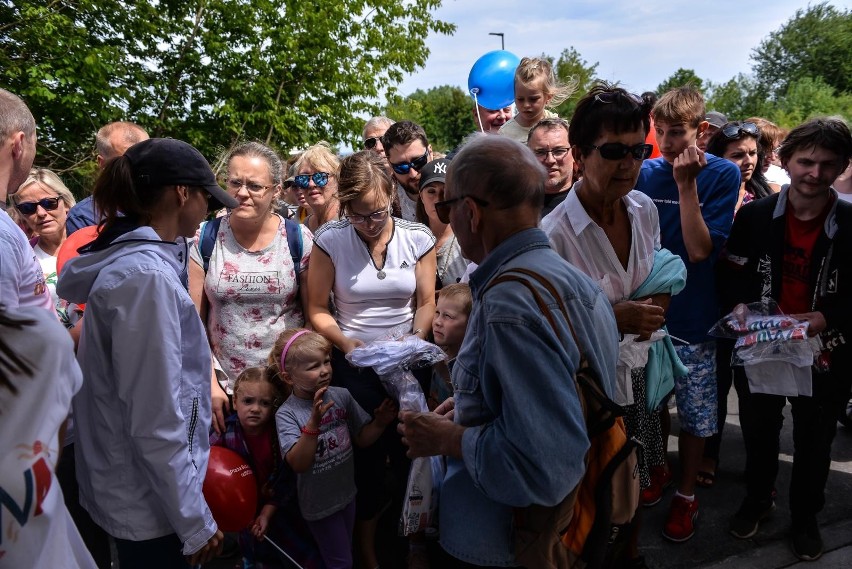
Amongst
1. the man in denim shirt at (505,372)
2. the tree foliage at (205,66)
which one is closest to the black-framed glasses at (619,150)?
the man in denim shirt at (505,372)

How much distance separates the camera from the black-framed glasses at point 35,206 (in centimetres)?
327

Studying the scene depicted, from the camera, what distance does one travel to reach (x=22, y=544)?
1089mm

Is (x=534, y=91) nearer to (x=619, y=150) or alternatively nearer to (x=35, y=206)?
(x=619, y=150)

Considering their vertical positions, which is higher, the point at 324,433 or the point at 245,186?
the point at 245,186

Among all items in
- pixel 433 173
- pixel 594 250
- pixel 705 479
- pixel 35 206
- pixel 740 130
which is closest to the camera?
pixel 594 250

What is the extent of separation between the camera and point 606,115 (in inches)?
90.4

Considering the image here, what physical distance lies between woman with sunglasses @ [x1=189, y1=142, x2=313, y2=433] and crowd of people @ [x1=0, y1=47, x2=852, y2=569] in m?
0.01

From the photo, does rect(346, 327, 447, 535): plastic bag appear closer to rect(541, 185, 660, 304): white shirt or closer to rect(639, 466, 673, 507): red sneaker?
rect(541, 185, 660, 304): white shirt

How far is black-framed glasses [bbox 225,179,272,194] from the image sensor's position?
9.96 ft

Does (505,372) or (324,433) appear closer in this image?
(505,372)

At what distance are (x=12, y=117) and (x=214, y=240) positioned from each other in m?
1.14

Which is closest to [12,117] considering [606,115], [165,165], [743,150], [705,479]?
[165,165]

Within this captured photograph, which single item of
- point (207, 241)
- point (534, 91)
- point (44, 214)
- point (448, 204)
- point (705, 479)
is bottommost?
point (705, 479)

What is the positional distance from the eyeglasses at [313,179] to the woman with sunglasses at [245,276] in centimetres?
66
